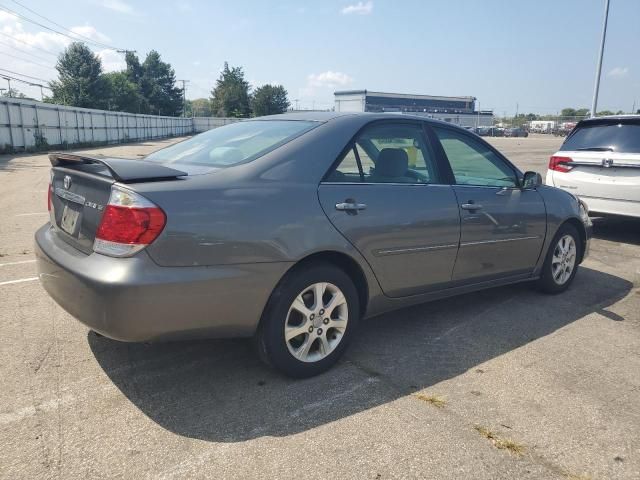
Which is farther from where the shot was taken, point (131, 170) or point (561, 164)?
point (561, 164)

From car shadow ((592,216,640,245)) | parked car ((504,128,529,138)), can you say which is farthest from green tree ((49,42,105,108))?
car shadow ((592,216,640,245))

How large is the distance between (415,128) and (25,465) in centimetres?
314

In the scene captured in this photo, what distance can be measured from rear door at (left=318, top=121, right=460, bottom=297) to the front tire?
0.29m

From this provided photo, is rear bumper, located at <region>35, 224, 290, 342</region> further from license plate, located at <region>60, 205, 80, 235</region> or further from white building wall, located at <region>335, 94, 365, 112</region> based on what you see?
white building wall, located at <region>335, 94, 365, 112</region>

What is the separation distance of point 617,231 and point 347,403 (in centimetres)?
730

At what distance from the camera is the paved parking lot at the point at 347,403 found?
7.94ft

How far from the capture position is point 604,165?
23.0 feet

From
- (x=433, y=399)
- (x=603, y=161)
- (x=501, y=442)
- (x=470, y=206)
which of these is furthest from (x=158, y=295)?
(x=603, y=161)

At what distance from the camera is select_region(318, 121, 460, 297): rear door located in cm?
328

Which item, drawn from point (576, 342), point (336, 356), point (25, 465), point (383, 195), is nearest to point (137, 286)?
point (25, 465)

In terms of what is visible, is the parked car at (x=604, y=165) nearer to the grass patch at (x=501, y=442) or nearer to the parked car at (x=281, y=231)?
the parked car at (x=281, y=231)

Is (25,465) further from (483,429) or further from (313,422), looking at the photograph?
(483,429)

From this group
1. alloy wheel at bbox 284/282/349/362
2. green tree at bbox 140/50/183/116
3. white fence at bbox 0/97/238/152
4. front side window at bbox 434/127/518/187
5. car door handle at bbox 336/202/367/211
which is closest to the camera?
alloy wheel at bbox 284/282/349/362

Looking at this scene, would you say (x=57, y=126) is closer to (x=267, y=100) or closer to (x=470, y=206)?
(x=470, y=206)
